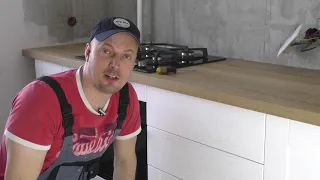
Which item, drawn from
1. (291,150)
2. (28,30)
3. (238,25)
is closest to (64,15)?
(28,30)

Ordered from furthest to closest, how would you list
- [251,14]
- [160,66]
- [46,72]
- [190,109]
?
1. [46,72]
2. [251,14]
3. [160,66]
4. [190,109]

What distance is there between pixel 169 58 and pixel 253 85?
498 millimetres

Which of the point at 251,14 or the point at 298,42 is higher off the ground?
the point at 251,14

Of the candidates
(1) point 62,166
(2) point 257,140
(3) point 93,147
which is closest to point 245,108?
(2) point 257,140

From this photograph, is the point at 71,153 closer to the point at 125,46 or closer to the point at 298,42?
the point at 125,46

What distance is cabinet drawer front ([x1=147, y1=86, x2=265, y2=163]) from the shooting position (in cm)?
121

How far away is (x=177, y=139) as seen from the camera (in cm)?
147

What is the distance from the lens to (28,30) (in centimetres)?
225

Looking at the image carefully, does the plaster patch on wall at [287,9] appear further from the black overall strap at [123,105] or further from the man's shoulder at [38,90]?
the man's shoulder at [38,90]

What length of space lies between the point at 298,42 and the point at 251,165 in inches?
25.1

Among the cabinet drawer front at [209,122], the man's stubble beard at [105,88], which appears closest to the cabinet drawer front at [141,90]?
the cabinet drawer front at [209,122]

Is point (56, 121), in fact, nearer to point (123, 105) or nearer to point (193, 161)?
point (123, 105)

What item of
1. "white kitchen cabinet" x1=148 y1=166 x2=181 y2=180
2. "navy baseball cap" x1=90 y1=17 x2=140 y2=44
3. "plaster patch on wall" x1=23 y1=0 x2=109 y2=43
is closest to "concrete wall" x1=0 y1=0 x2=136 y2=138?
"plaster patch on wall" x1=23 y1=0 x2=109 y2=43

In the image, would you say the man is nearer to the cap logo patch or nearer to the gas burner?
the cap logo patch
